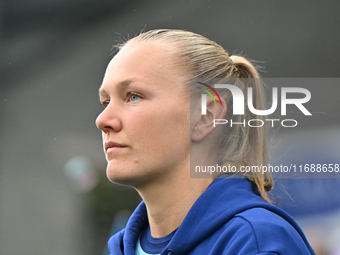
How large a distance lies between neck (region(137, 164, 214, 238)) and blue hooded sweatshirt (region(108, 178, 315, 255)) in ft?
0.22

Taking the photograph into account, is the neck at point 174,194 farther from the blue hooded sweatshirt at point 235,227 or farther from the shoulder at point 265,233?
the shoulder at point 265,233

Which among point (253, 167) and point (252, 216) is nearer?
point (252, 216)

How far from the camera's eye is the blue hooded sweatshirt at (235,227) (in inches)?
35.2

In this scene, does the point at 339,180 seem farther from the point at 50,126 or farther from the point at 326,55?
the point at 50,126

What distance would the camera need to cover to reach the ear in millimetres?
1184

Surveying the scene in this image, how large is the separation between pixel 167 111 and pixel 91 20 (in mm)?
3061

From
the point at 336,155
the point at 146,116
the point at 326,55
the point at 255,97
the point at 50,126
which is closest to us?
the point at 146,116

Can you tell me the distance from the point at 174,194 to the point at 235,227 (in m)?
0.25

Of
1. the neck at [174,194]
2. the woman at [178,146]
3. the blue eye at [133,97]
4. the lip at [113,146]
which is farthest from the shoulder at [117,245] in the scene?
the blue eye at [133,97]

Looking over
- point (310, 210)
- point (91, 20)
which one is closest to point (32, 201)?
point (91, 20)

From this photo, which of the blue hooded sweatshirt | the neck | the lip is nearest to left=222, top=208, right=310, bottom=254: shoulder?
the blue hooded sweatshirt

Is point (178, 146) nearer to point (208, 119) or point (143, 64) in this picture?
point (208, 119)

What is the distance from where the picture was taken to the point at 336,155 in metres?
2.58

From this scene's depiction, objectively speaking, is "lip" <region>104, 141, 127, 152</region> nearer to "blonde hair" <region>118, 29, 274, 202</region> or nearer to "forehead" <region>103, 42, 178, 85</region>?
"forehead" <region>103, 42, 178, 85</region>
